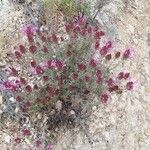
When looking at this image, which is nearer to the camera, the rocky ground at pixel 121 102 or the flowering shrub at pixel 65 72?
the flowering shrub at pixel 65 72

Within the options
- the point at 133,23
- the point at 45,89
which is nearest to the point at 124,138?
the point at 45,89

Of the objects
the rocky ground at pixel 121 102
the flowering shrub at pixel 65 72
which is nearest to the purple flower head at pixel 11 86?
the flowering shrub at pixel 65 72

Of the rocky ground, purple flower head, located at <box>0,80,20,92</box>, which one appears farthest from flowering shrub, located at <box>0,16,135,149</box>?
the rocky ground

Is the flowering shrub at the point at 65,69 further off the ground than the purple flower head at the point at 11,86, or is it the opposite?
the flowering shrub at the point at 65,69

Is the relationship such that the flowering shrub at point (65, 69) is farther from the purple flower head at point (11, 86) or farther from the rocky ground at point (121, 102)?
the rocky ground at point (121, 102)

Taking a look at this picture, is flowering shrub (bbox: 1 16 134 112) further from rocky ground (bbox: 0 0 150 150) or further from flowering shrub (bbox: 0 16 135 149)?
rocky ground (bbox: 0 0 150 150)

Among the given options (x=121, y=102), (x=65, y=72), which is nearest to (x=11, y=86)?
(x=65, y=72)

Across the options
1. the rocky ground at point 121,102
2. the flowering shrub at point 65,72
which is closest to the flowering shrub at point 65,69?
the flowering shrub at point 65,72
